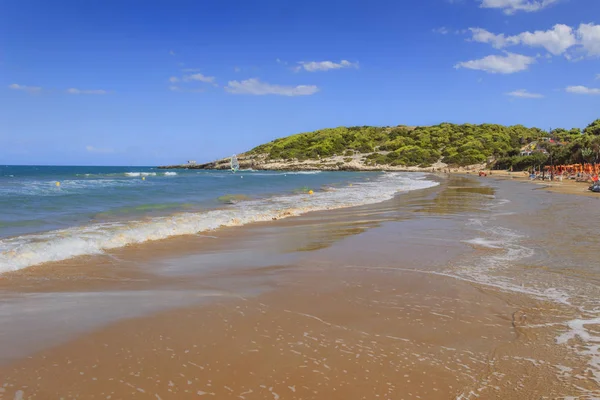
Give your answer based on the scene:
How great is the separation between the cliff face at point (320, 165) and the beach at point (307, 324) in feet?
276

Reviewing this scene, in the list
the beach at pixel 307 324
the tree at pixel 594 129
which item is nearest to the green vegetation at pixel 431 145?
the tree at pixel 594 129

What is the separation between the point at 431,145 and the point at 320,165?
2933 centimetres

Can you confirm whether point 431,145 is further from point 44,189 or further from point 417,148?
point 44,189

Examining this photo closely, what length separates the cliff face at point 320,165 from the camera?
301ft

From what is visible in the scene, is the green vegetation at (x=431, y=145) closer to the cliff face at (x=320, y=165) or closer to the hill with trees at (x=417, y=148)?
the hill with trees at (x=417, y=148)

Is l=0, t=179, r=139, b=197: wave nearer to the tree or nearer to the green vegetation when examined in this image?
the green vegetation

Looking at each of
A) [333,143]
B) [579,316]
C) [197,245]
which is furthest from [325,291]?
[333,143]

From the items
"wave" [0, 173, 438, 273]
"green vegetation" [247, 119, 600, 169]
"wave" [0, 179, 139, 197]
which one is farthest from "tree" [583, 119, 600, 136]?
"wave" [0, 173, 438, 273]

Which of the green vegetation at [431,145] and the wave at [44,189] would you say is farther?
the green vegetation at [431,145]

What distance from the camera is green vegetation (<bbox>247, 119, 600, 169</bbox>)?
78.8 m

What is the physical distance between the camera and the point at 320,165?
107375 millimetres

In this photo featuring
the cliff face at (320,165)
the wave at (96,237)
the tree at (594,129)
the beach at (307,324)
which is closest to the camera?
the beach at (307,324)

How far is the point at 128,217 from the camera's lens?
49.9 ft

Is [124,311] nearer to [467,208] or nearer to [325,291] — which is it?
[325,291]
